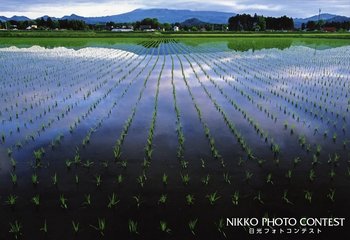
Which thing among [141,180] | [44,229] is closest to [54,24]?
[141,180]

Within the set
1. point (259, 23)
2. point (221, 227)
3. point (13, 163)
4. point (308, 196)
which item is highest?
point (259, 23)

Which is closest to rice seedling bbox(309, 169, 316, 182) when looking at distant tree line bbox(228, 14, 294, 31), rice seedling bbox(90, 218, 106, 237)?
rice seedling bbox(90, 218, 106, 237)

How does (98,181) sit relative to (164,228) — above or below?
above

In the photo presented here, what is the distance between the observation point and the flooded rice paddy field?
521 centimetres

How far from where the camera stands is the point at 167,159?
7293 mm

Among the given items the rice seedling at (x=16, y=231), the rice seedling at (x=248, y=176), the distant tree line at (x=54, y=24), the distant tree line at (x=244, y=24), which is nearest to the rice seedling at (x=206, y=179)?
the rice seedling at (x=248, y=176)

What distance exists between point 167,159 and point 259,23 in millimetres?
122319

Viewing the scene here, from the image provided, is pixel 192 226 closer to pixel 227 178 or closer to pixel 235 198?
pixel 235 198

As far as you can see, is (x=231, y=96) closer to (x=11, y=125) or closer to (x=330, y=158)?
(x=330, y=158)

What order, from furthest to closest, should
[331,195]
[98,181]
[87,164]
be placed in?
[87,164] < [98,181] < [331,195]

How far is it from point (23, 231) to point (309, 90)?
43.2ft

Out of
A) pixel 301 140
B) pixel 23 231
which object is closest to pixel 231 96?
pixel 301 140

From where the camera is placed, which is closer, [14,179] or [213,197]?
[213,197]

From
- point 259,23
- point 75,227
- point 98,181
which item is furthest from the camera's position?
point 259,23
